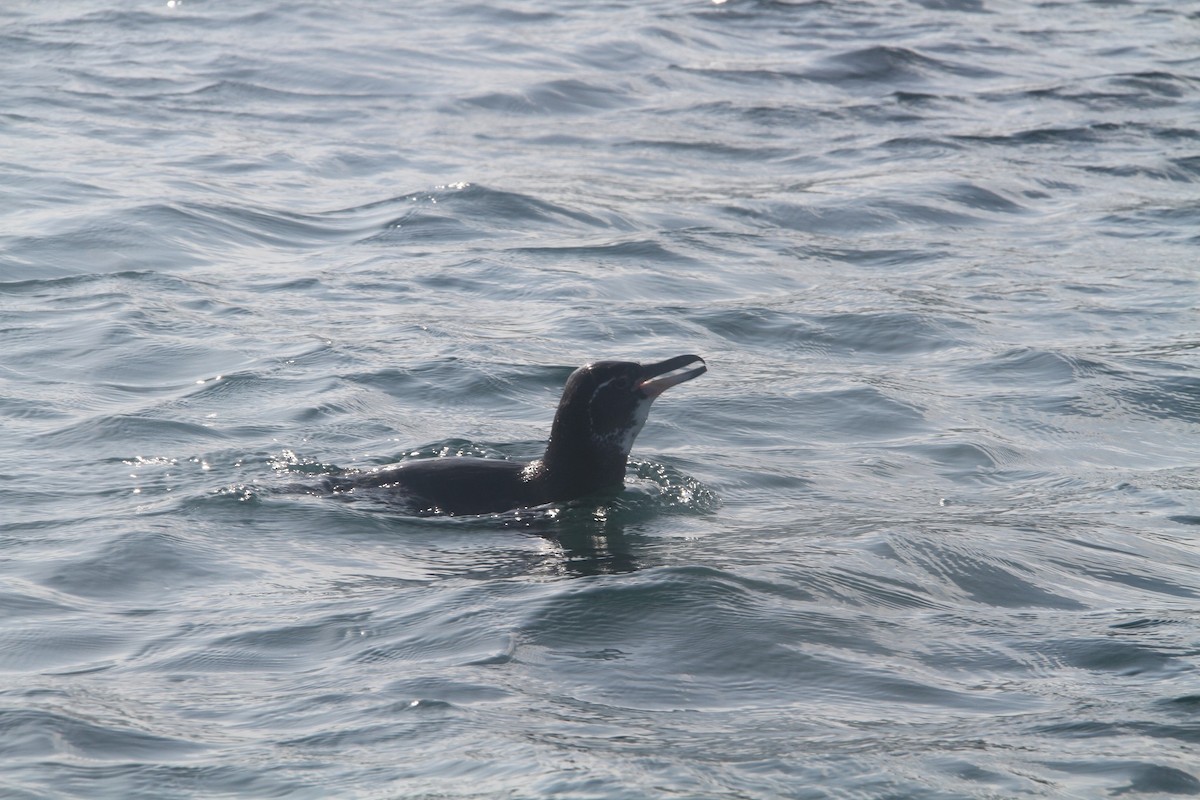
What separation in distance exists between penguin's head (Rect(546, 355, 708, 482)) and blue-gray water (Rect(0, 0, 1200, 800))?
9.4 inches

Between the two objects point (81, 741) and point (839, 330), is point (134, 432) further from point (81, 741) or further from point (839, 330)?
point (839, 330)

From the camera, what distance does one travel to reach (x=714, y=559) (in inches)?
298

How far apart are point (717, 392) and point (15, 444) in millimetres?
4389

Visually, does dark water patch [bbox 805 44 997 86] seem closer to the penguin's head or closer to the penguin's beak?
the penguin's beak

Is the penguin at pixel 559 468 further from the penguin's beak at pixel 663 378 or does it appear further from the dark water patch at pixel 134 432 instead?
the dark water patch at pixel 134 432

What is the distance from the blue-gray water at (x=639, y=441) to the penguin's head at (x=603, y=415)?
238mm

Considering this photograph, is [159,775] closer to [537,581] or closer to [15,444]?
[537,581]

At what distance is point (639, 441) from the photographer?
33.1 ft

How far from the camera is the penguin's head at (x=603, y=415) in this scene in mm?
8438

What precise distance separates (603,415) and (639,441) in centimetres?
163

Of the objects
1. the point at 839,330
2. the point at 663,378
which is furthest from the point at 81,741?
the point at 839,330

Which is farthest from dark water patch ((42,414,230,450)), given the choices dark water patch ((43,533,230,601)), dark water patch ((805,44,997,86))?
dark water patch ((805,44,997,86))

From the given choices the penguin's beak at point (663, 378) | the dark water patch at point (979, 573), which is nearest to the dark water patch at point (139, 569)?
the penguin's beak at point (663, 378)

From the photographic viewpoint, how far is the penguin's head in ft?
27.7
